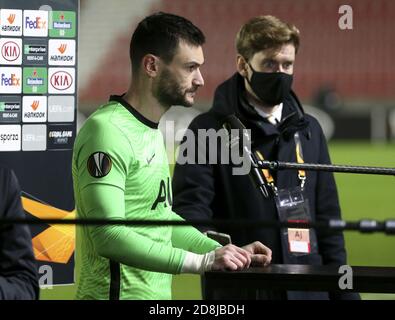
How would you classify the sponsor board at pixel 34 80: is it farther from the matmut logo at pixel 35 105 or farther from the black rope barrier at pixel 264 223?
the black rope barrier at pixel 264 223

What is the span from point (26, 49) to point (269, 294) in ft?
3.75

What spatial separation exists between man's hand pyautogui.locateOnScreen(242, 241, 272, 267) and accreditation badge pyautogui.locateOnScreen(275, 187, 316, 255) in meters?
0.57

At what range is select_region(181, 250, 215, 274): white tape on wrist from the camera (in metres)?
2.50

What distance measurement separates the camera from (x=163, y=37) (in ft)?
9.23

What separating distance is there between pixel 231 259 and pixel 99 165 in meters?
0.38

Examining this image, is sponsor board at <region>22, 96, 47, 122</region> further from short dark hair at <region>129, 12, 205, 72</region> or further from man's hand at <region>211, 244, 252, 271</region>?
man's hand at <region>211, 244, 252, 271</region>

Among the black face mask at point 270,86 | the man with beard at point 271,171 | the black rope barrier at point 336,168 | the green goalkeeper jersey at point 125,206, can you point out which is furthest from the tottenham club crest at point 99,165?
the black face mask at point 270,86

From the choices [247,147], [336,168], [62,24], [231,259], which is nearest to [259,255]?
[231,259]

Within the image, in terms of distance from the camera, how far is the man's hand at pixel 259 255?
2.59m

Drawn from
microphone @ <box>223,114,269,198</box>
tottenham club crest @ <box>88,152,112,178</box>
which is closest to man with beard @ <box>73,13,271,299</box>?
tottenham club crest @ <box>88,152,112,178</box>

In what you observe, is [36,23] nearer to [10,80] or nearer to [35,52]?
[35,52]

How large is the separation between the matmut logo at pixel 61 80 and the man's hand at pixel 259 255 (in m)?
1.10
